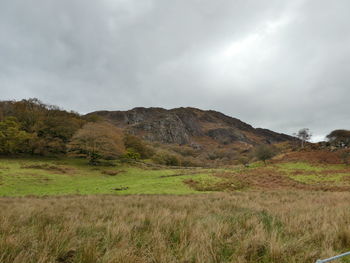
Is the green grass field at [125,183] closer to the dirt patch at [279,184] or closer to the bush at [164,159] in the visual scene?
the dirt patch at [279,184]

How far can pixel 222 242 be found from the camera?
114 inches

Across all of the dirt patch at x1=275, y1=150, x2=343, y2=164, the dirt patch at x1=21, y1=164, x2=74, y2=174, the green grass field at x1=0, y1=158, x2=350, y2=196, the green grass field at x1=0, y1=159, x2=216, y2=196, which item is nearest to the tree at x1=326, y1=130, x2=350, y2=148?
the dirt patch at x1=275, y1=150, x2=343, y2=164

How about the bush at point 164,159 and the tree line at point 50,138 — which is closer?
the tree line at point 50,138

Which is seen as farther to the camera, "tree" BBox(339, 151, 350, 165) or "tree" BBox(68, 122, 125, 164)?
"tree" BBox(68, 122, 125, 164)

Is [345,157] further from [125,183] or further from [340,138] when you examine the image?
[125,183]

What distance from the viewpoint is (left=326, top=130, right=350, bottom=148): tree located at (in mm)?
47119

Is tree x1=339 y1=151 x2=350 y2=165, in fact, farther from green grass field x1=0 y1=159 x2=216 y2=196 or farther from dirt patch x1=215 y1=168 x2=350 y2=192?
green grass field x1=0 y1=159 x2=216 y2=196

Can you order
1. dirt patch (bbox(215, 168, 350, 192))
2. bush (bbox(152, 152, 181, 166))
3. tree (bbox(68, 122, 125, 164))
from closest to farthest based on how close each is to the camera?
dirt patch (bbox(215, 168, 350, 192))
tree (bbox(68, 122, 125, 164))
bush (bbox(152, 152, 181, 166))

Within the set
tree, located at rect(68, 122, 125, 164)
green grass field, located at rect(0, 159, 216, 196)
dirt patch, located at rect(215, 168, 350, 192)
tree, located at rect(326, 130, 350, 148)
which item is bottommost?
green grass field, located at rect(0, 159, 216, 196)

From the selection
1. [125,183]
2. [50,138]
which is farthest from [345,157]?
[50,138]

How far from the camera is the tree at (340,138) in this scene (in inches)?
1855

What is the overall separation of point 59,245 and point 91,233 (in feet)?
2.73

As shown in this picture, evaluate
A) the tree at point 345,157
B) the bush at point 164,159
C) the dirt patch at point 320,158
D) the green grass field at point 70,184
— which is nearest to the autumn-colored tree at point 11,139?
the green grass field at point 70,184

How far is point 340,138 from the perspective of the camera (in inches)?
1934
